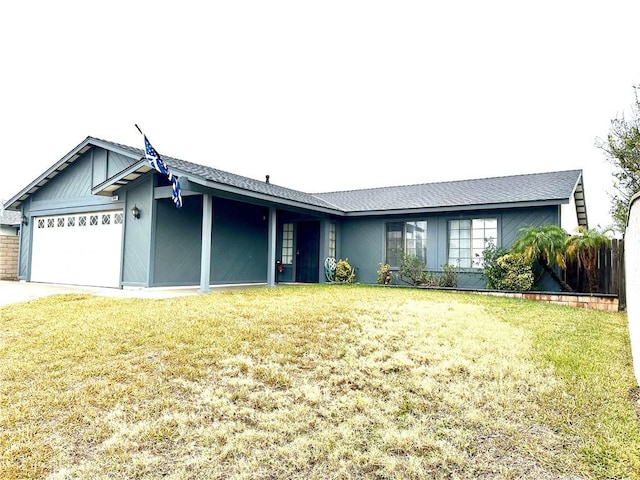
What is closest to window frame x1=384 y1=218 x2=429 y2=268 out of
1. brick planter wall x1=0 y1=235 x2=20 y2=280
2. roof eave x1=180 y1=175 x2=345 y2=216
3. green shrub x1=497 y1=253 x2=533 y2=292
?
green shrub x1=497 y1=253 x2=533 y2=292

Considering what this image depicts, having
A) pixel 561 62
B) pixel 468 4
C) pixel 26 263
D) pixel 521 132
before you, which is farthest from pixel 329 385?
pixel 521 132

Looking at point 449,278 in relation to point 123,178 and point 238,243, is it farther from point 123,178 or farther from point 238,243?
point 123,178

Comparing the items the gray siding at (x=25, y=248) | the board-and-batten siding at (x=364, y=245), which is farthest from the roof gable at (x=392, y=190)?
the board-and-batten siding at (x=364, y=245)

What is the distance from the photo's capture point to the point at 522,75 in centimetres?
1243

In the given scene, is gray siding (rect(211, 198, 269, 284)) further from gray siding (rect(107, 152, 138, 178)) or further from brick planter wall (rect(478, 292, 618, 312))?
brick planter wall (rect(478, 292, 618, 312))

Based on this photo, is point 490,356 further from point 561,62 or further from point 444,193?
point 561,62

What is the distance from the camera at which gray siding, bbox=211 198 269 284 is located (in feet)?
36.7

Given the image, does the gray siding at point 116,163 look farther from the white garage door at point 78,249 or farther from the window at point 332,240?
the window at point 332,240

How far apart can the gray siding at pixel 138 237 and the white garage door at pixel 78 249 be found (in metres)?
0.42

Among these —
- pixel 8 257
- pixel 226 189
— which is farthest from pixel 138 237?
pixel 8 257

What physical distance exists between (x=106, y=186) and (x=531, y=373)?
979 centimetres

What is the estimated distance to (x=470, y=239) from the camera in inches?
437

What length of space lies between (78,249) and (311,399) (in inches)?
423

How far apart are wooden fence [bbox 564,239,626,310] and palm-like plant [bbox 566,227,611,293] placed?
95 millimetres
